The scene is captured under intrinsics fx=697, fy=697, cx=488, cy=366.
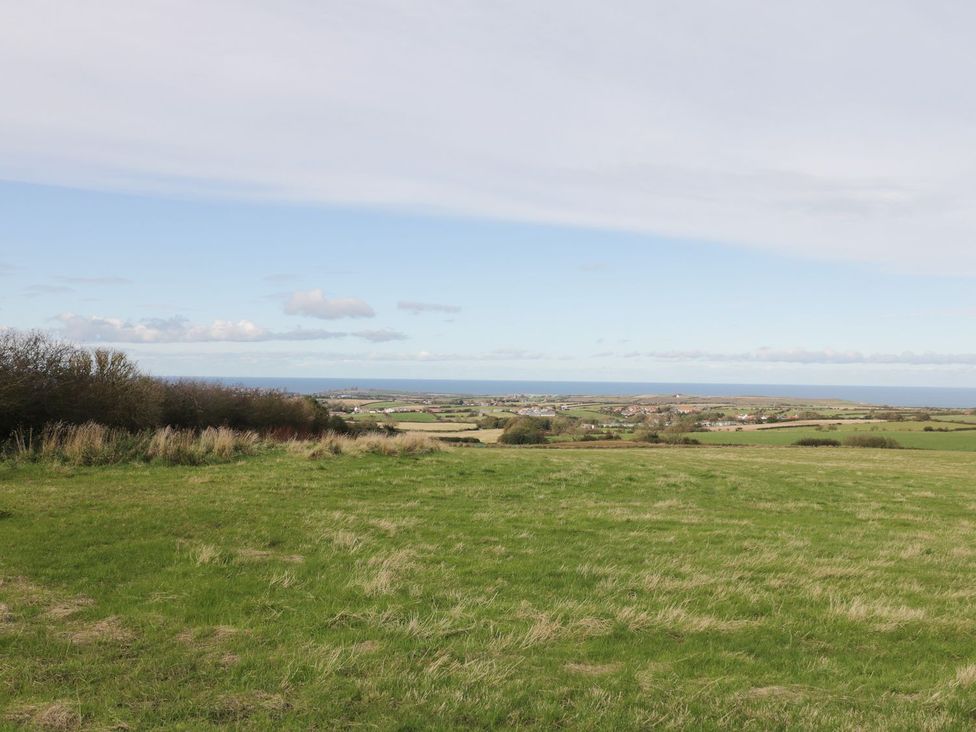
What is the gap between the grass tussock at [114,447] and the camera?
1861 centimetres

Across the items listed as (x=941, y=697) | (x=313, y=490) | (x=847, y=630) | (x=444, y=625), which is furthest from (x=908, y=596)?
(x=313, y=490)

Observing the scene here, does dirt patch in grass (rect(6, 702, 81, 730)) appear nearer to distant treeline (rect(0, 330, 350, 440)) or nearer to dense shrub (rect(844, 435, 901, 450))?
distant treeline (rect(0, 330, 350, 440))

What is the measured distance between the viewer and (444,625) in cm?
757

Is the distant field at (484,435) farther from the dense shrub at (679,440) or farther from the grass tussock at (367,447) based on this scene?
the grass tussock at (367,447)

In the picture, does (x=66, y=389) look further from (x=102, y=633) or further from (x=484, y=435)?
(x=484, y=435)

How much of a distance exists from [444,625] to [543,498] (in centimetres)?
1044

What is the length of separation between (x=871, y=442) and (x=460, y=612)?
2496 inches

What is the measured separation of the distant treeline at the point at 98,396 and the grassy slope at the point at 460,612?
6293mm

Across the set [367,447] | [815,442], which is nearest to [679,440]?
[815,442]

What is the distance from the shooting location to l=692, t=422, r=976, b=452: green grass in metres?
60.6

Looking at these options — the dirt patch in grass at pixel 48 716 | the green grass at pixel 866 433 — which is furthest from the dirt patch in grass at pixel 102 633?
the green grass at pixel 866 433

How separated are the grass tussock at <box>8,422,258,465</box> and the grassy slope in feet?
6.10

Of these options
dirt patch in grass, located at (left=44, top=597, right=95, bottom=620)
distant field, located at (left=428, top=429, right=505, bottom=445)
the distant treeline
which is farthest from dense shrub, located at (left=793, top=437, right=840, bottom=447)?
dirt patch in grass, located at (left=44, top=597, right=95, bottom=620)

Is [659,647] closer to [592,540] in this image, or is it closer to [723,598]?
[723,598]
